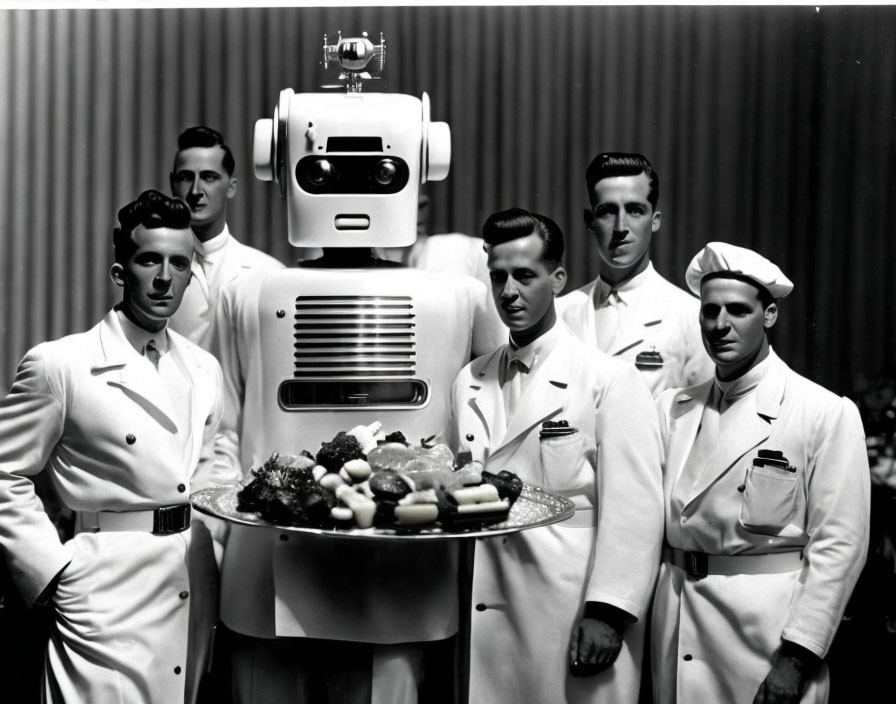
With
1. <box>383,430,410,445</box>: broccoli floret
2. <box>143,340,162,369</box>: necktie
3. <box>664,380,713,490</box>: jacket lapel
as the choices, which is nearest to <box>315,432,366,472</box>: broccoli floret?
<box>383,430,410,445</box>: broccoli floret

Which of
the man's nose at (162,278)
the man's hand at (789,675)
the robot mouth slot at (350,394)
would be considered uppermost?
the man's nose at (162,278)

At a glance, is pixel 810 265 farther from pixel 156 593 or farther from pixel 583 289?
pixel 156 593

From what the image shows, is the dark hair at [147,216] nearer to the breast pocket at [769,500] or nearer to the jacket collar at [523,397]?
the jacket collar at [523,397]

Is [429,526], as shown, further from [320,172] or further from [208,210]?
[208,210]

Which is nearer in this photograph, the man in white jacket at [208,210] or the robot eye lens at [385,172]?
the robot eye lens at [385,172]

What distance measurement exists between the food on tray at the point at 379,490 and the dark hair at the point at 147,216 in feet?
2.42

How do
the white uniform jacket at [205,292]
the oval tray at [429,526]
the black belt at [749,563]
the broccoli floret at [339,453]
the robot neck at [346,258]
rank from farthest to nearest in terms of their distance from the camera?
the white uniform jacket at [205,292] → the robot neck at [346,258] → the black belt at [749,563] → the broccoli floret at [339,453] → the oval tray at [429,526]

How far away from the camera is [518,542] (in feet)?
9.24

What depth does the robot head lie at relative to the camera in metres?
2.93

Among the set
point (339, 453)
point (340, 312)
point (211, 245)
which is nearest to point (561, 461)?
point (339, 453)

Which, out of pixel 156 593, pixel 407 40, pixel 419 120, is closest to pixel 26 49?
pixel 407 40

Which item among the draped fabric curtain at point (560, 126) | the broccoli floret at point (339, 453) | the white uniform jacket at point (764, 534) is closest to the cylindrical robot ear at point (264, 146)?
the draped fabric curtain at point (560, 126)

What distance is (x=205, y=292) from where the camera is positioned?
11.0 ft

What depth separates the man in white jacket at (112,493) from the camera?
2.73 meters
